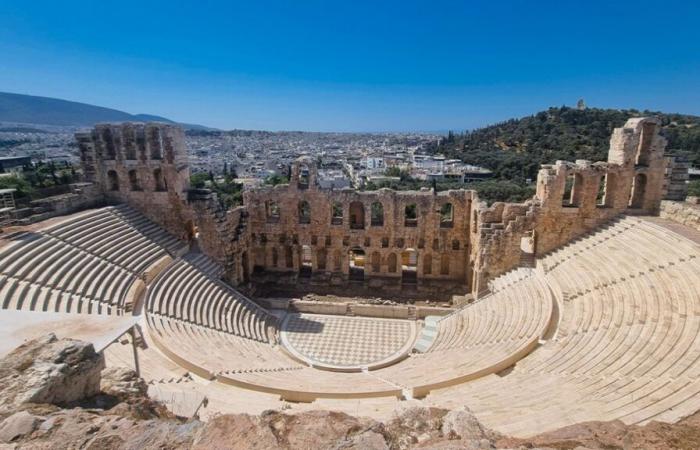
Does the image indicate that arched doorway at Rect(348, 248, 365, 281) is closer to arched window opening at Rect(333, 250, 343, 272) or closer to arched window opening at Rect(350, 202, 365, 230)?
arched window opening at Rect(333, 250, 343, 272)

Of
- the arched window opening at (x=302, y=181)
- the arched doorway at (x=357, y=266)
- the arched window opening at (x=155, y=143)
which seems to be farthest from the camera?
the arched doorway at (x=357, y=266)

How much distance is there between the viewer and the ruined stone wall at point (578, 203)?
20078mm

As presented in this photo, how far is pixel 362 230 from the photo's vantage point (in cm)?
2445

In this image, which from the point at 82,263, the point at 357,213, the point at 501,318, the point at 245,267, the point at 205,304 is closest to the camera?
the point at 82,263

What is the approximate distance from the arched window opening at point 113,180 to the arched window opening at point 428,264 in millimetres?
19040

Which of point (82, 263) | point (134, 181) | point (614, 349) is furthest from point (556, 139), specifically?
point (82, 263)

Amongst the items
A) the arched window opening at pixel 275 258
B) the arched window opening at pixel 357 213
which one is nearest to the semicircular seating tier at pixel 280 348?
the arched window opening at pixel 275 258

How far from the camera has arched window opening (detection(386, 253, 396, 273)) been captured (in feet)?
81.9

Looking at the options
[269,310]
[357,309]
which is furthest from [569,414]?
[269,310]

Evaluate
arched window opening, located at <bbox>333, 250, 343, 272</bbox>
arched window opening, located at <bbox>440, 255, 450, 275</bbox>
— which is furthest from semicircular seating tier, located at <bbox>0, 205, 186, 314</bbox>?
arched window opening, located at <bbox>440, 255, 450, 275</bbox>

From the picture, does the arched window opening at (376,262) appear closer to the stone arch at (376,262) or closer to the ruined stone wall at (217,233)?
the stone arch at (376,262)

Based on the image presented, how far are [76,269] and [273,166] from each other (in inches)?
4475

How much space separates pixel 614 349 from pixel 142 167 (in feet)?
76.9

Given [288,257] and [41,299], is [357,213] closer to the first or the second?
[288,257]
